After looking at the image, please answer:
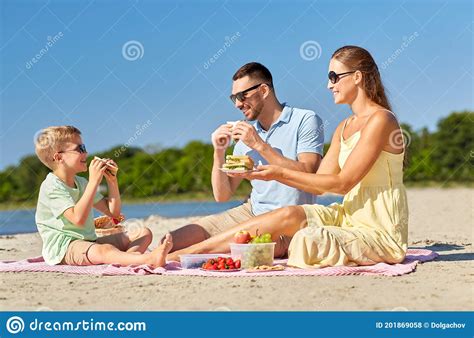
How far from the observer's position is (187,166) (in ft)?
88.7

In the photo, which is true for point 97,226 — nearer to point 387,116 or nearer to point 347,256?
point 347,256

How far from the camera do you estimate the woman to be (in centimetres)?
562

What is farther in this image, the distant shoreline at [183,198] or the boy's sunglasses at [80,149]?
the distant shoreline at [183,198]

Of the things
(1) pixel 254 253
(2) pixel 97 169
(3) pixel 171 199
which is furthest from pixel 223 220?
(3) pixel 171 199

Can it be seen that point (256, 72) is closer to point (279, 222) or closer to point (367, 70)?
point (367, 70)

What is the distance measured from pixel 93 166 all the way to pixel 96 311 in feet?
6.10

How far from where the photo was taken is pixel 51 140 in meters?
6.20

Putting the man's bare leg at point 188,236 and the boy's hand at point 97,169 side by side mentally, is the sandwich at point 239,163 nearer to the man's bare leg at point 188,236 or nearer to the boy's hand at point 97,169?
the man's bare leg at point 188,236

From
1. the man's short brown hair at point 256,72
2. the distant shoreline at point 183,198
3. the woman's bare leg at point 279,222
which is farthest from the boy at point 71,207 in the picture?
the distant shoreline at point 183,198

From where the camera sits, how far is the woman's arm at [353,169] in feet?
18.4

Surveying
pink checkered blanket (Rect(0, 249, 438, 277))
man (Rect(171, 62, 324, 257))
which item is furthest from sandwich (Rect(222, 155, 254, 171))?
pink checkered blanket (Rect(0, 249, 438, 277))

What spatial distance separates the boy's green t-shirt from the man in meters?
0.84

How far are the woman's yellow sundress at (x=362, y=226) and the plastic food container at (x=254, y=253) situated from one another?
0.19 m
